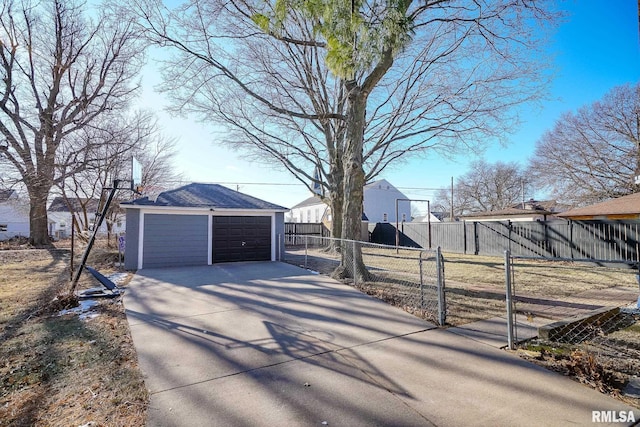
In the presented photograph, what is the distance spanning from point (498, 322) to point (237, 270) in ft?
23.4

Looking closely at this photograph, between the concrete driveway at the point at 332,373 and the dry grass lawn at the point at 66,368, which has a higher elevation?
the concrete driveway at the point at 332,373

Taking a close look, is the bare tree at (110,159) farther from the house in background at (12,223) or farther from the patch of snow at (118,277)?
the house in background at (12,223)

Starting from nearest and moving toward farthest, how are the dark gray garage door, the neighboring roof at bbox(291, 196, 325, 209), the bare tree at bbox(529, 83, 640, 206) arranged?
the dark gray garage door
the bare tree at bbox(529, 83, 640, 206)
the neighboring roof at bbox(291, 196, 325, 209)

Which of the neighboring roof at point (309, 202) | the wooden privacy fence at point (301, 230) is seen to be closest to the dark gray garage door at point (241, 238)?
the wooden privacy fence at point (301, 230)

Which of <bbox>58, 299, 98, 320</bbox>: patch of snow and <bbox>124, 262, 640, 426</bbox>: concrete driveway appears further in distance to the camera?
<bbox>58, 299, 98, 320</bbox>: patch of snow

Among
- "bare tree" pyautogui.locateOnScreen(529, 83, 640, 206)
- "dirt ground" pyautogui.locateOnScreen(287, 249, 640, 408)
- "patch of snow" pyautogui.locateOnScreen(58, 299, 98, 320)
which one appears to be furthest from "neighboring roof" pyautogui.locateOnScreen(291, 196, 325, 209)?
"patch of snow" pyautogui.locateOnScreen(58, 299, 98, 320)

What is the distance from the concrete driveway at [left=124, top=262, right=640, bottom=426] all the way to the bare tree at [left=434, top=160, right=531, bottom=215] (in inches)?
1403

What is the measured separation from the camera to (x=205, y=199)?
11258 mm

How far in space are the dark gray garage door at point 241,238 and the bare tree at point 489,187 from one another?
31965 mm

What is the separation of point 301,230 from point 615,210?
597 inches

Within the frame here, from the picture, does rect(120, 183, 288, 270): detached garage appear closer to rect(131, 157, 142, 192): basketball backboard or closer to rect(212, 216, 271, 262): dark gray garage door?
rect(212, 216, 271, 262): dark gray garage door

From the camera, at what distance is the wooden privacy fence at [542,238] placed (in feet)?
33.1

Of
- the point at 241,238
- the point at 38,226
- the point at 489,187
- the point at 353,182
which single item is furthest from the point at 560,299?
the point at 489,187

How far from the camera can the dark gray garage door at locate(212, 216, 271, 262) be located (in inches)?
428
